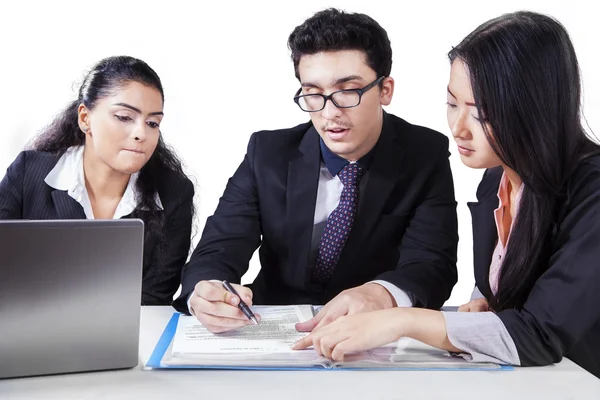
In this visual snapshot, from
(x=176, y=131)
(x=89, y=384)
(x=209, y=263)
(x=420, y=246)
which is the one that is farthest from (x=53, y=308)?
(x=176, y=131)

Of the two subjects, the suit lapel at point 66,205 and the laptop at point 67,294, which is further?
the suit lapel at point 66,205

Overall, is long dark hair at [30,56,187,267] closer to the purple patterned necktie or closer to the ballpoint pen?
the purple patterned necktie

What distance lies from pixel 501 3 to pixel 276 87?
43.5 inches

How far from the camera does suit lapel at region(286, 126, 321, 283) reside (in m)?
1.98

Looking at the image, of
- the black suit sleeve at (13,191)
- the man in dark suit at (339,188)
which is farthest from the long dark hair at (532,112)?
the black suit sleeve at (13,191)

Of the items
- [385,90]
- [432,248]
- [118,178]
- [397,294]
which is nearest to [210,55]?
[118,178]

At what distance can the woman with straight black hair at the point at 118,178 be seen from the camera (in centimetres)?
211

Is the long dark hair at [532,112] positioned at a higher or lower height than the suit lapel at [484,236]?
higher

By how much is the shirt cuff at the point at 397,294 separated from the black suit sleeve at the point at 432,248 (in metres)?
0.01

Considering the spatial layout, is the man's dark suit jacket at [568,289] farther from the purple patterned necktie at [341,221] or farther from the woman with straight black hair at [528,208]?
the purple patterned necktie at [341,221]

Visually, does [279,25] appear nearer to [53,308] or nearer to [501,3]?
[501,3]

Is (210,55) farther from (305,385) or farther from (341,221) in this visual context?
(305,385)

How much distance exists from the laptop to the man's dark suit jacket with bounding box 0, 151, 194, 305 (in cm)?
94

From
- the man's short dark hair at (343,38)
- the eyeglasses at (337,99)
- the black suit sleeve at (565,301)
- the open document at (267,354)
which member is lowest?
the open document at (267,354)
